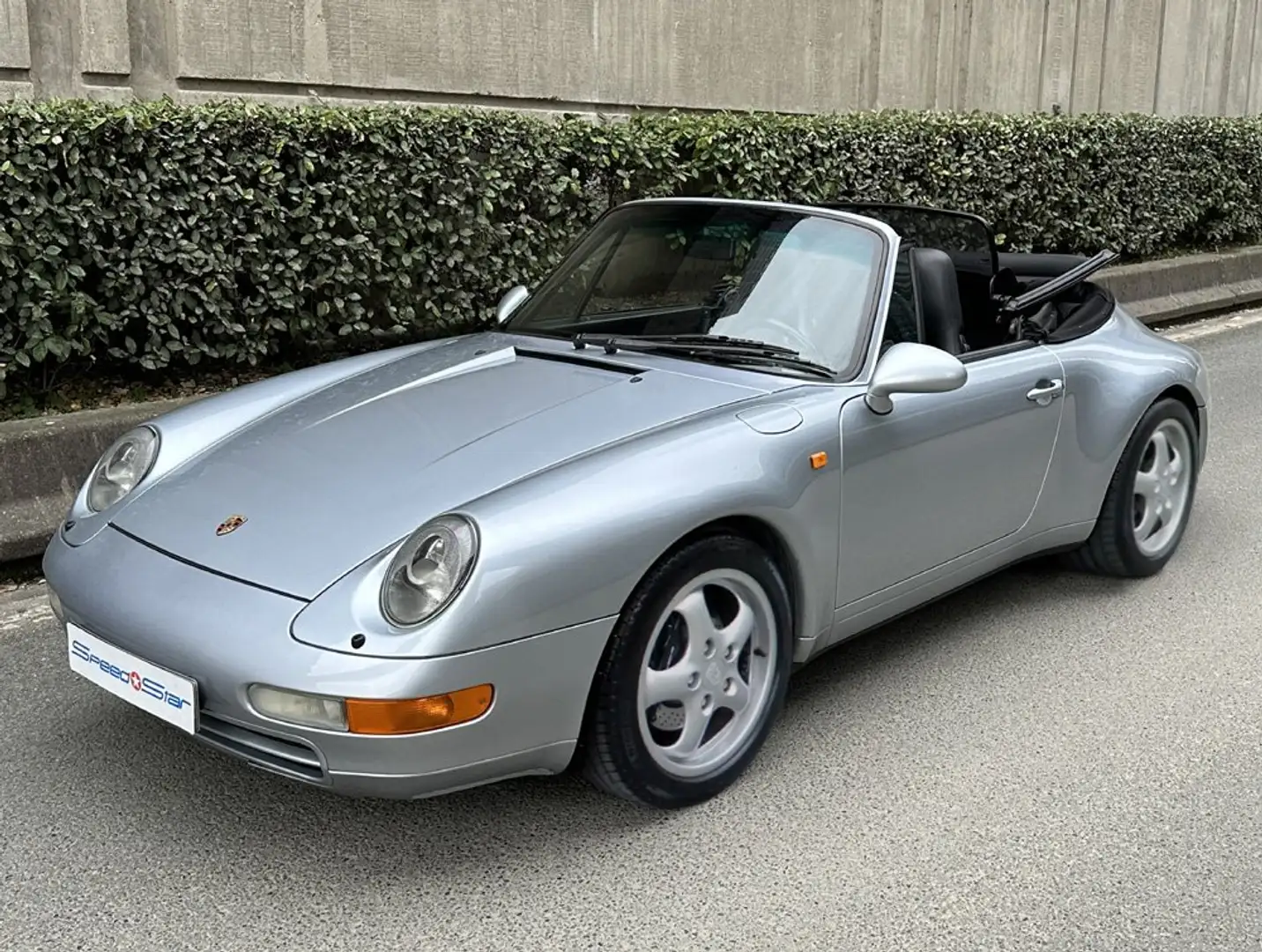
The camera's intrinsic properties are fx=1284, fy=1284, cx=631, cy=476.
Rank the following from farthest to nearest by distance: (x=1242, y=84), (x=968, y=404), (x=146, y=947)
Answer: (x=1242, y=84) < (x=968, y=404) < (x=146, y=947)

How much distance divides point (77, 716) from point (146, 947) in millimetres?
1163

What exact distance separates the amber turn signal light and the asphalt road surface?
16.2 inches

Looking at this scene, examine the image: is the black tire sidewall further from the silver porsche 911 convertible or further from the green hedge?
the green hedge

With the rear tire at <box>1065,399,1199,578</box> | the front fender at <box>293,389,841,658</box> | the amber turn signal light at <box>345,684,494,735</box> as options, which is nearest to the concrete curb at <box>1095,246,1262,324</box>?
the rear tire at <box>1065,399,1199,578</box>

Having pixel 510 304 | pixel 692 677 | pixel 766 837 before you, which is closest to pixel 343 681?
pixel 692 677

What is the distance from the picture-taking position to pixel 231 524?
116 inches

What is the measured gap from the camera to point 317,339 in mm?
6234

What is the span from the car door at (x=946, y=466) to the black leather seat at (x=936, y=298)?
10cm

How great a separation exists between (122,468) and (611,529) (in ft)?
4.79

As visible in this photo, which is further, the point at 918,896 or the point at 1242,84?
the point at 1242,84

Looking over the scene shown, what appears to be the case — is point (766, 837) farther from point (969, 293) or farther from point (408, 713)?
point (969, 293)

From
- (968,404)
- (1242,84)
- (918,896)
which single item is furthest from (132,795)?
(1242,84)

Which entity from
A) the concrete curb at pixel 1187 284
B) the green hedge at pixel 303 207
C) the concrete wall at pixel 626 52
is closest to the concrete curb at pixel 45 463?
the green hedge at pixel 303 207

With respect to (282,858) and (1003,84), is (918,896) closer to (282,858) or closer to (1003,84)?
(282,858)
